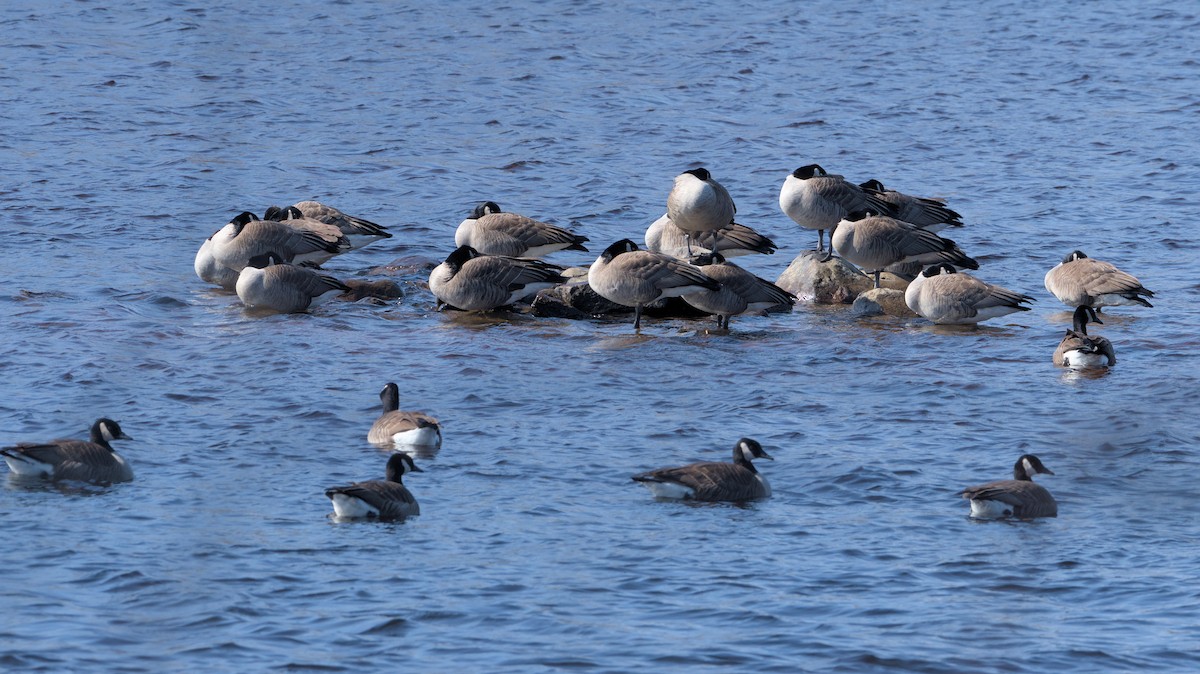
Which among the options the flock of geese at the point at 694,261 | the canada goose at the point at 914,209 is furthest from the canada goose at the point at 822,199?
the canada goose at the point at 914,209

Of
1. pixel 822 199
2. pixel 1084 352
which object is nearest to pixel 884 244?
pixel 822 199

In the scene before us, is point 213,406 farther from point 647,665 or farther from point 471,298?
point 647,665

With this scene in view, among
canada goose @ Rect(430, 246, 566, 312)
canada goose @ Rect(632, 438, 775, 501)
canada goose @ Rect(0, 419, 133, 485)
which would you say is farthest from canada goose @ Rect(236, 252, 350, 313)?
canada goose @ Rect(632, 438, 775, 501)

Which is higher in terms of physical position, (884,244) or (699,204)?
(699,204)

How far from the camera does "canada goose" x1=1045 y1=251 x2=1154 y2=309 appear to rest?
1908cm

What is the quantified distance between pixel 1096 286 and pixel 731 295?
4470 mm

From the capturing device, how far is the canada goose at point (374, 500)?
1159cm

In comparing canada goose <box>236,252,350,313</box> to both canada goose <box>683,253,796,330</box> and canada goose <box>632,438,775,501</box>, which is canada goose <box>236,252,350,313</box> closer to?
canada goose <box>683,253,796,330</box>

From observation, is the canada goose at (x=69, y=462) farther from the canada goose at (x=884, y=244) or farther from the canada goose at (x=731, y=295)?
the canada goose at (x=884, y=244)

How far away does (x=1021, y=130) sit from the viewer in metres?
30.8

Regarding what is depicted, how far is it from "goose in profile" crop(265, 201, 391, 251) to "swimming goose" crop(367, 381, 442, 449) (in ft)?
26.1

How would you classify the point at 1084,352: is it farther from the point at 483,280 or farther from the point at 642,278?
the point at 483,280

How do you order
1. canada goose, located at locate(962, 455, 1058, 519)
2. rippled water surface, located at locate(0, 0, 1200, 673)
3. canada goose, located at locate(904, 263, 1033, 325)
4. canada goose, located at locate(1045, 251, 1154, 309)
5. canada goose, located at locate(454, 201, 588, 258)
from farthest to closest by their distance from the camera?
1. canada goose, located at locate(454, 201, 588, 258)
2. canada goose, located at locate(1045, 251, 1154, 309)
3. canada goose, located at locate(904, 263, 1033, 325)
4. canada goose, located at locate(962, 455, 1058, 519)
5. rippled water surface, located at locate(0, 0, 1200, 673)

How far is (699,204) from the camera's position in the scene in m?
19.6
